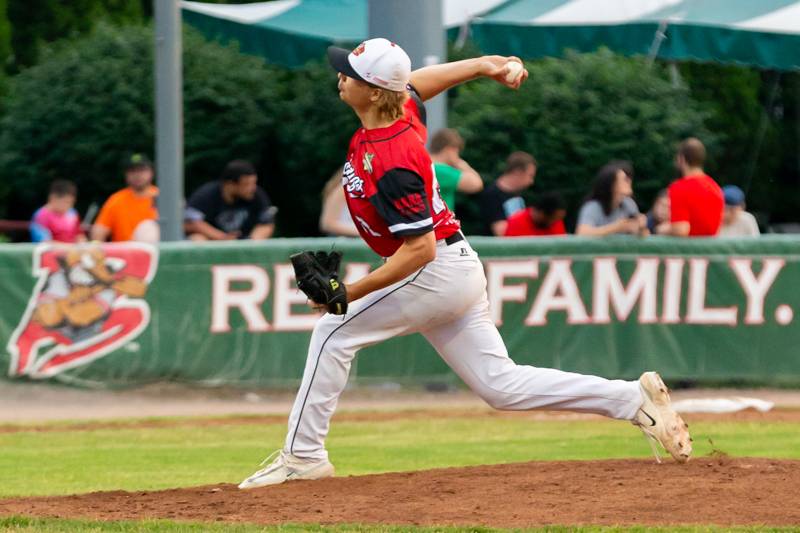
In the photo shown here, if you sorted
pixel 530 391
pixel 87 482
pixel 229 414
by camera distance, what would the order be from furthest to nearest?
pixel 229 414, pixel 87 482, pixel 530 391

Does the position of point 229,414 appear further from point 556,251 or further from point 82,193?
point 82,193

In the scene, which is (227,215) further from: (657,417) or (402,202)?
(402,202)

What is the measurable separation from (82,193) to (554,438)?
1405cm

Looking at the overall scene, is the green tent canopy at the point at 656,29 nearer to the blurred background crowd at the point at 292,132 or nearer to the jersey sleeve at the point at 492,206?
the blurred background crowd at the point at 292,132

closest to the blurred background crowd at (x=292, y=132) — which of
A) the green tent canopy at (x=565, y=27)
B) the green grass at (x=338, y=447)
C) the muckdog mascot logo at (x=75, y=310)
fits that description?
the green tent canopy at (x=565, y=27)

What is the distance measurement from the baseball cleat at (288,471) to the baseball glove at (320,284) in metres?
0.86

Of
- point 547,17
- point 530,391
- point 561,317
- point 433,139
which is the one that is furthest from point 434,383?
point 547,17

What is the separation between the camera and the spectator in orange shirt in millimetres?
13867

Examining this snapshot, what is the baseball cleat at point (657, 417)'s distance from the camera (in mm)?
7465

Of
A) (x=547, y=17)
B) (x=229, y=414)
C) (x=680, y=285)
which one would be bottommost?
(x=229, y=414)

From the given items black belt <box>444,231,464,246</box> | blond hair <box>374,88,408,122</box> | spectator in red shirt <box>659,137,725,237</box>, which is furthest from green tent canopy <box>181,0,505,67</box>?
blond hair <box>374,88,408,122</box>

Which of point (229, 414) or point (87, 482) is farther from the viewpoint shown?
point (229, 414)

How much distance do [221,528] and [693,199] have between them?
7526 mm

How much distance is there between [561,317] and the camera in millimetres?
13305
